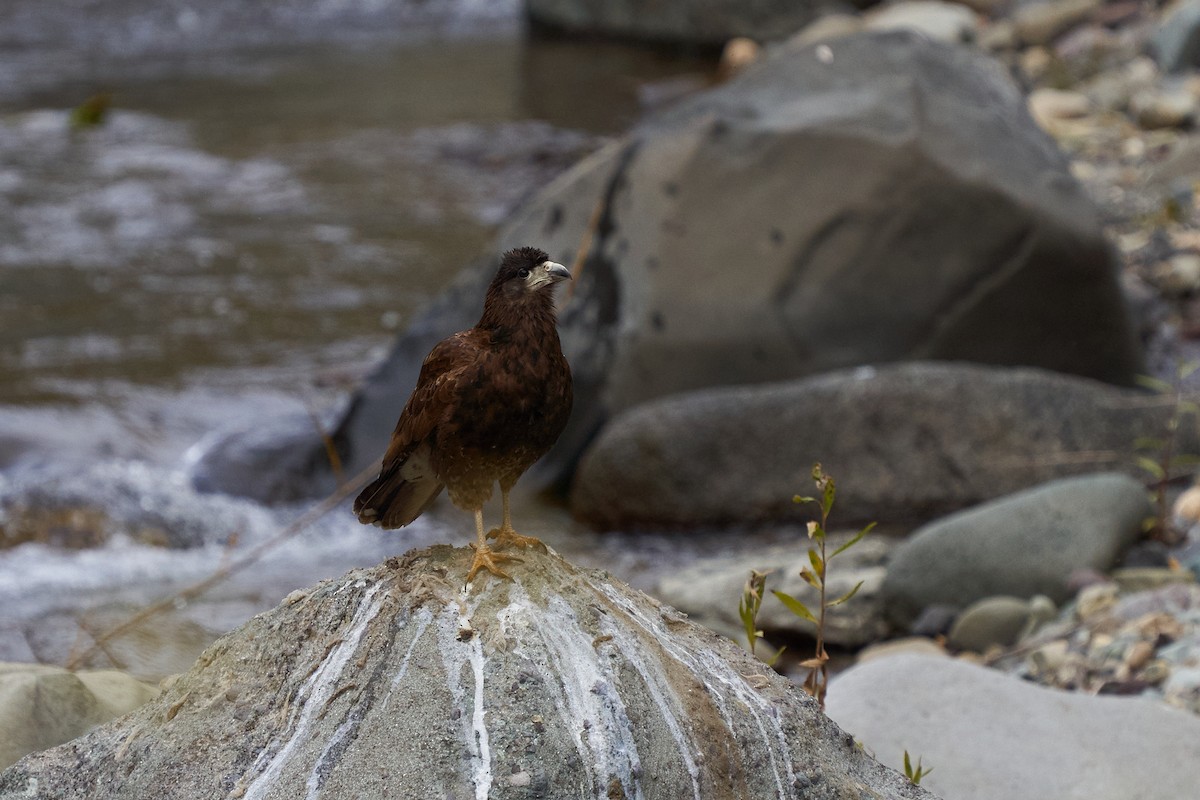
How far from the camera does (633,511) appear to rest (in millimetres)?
7051

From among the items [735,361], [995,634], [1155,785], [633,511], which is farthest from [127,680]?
[735,361]

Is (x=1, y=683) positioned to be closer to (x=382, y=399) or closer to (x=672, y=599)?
(x=672, y=599)

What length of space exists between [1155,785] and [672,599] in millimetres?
2688

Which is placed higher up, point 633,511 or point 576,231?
point 576,231

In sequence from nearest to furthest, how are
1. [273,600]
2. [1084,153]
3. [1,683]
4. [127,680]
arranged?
[1,683] → [127,680] → [273,600] → [1084,153]

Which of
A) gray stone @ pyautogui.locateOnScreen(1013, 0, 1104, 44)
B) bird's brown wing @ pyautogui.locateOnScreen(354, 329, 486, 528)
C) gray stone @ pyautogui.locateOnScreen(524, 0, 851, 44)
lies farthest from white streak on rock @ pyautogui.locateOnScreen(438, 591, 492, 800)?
gray stone @ pyautogui.locateOnScreen(524, 0, 851, 44)

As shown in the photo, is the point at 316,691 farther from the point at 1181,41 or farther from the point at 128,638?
the point at 1181,41

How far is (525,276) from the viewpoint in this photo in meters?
2.83

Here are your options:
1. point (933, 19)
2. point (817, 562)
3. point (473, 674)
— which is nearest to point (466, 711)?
point (473, 674)

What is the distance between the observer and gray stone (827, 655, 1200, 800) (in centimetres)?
360

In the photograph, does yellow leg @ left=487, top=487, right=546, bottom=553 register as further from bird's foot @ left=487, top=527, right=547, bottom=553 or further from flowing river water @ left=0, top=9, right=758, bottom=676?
flowing river water @ left=0, top=9, right=758, bottom=676

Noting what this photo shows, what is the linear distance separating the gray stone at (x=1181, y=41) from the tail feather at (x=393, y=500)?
1229 centimetres

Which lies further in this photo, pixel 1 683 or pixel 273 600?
pixel 273 600

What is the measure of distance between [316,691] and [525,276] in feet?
2.89
